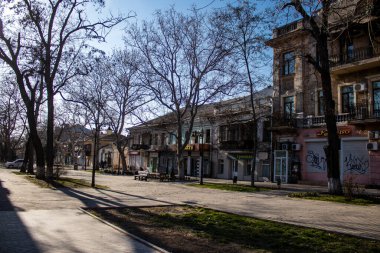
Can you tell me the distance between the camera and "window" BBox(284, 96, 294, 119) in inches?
1275

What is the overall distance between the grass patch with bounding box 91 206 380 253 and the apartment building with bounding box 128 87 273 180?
18.3 meters

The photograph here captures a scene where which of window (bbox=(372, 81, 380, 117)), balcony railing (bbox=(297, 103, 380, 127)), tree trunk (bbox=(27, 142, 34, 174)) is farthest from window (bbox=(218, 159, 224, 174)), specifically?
window (bbox=(372, 81, 380, 117))

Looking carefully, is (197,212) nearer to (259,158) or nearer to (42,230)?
(42,230)

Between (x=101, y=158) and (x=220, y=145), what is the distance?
43511 mm

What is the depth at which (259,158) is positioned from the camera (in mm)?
35938

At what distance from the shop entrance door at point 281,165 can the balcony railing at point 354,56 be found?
818cm

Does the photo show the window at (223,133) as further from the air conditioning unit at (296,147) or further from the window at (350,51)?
the window at (350,51)

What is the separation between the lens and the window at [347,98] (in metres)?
27.8

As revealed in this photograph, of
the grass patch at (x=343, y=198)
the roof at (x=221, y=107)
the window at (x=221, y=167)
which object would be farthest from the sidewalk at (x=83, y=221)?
the window at (x=221, y=167)

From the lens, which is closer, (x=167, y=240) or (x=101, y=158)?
(x=167, y=240)

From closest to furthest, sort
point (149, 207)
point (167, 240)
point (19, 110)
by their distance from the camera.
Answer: point (167, 240) → point (149, 207) → point (19, 110)

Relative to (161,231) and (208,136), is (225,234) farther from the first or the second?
(208,136)

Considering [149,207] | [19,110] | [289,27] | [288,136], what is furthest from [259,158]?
[19,110]

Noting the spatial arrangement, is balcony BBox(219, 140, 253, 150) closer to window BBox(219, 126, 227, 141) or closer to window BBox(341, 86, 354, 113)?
window BBox(219, 126, 227, 141)
